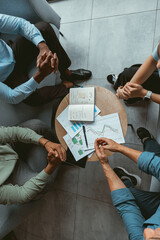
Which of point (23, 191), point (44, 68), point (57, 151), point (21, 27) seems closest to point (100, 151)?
point (57, 151)

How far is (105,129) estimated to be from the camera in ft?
4.79

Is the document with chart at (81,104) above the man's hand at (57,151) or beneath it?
above

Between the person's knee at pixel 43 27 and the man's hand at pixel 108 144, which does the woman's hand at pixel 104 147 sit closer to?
the man's hand at pixel 108 144

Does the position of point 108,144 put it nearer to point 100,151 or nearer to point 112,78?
point 100,151

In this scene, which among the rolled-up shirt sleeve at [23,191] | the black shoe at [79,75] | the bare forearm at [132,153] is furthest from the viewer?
the black shoe at [79,75]

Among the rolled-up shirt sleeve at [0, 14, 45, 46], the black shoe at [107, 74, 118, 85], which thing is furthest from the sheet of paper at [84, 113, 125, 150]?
the rolled-up shirt sleeve at [0, 14, 45, 46]

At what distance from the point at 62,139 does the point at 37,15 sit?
4.09 ft

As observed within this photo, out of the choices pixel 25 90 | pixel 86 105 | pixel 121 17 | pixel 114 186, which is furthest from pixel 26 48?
pixel 114 186

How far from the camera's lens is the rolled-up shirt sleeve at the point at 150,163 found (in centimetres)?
110

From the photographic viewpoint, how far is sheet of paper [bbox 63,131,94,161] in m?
1.49

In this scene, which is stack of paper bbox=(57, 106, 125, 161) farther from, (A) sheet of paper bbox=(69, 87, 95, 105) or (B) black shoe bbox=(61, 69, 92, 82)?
(B) black shoe bbox=(61, 69, 92, 82)

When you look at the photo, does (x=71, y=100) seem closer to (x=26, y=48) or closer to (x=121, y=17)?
(x=26, y=48)

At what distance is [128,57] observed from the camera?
189 centimetres

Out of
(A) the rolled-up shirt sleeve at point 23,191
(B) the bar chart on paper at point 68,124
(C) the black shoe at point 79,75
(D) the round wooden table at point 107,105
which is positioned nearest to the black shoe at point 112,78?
(C) the black shoe at point 79,75
